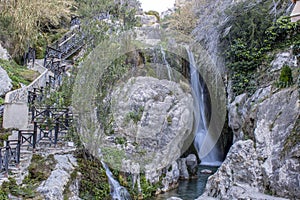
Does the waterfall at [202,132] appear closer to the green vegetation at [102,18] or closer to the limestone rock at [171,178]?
the limestone rock at [171,178]

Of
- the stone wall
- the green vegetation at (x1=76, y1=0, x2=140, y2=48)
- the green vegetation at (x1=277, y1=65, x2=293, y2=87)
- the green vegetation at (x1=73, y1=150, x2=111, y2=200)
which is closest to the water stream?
the green vegetation at (x1=73, y1=150, x2=111, y2=200)

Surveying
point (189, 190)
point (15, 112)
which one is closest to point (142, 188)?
point (189, 190)

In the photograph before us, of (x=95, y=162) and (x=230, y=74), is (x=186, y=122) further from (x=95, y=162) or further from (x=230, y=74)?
(x=95, y=162)

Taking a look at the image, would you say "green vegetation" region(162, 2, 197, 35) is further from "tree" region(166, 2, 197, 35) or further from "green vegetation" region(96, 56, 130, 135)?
"green vegetation" region(96, 56, 130, 135)

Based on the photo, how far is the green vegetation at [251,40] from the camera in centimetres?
1380

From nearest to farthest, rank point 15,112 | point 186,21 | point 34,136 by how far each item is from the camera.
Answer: point 34,136 < point 15,112 < point 186,21

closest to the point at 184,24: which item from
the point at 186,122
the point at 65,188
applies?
the point at 186,122

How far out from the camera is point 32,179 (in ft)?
24.5

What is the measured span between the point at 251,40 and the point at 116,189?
33.3 ft

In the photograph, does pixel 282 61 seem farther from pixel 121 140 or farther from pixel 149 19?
pixel 149 19

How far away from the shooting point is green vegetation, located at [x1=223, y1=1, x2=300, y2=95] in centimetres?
1380

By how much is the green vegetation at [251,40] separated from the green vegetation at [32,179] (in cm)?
968

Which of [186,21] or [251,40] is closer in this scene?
[251,40]

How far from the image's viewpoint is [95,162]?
9641 millimetres
